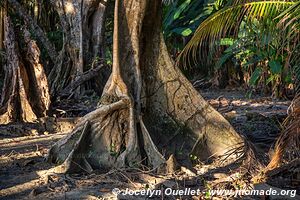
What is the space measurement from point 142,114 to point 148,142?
2.14 feet

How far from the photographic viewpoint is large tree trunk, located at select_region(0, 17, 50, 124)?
29.2 ft

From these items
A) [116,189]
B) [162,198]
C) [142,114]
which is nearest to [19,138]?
[142,114]

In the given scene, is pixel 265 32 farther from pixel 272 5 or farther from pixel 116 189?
pixel 116 189

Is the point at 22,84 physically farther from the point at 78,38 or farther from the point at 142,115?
the point at 142,115

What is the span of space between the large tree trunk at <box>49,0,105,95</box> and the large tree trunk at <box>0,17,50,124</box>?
2048 mm

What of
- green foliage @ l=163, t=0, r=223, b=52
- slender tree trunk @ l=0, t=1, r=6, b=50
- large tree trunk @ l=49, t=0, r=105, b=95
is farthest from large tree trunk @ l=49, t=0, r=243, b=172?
green foliage @ l=163, t=0, r=223, b=52

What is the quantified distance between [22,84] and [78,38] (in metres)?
3.13

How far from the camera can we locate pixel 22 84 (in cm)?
893

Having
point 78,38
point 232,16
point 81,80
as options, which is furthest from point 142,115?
point 78,38

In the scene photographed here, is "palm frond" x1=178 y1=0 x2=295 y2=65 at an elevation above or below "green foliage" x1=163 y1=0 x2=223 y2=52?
below

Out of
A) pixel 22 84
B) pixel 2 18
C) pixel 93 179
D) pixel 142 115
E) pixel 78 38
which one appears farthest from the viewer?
pixel 78 38

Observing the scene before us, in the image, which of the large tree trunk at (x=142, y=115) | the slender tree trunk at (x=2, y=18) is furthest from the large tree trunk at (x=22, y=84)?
the large tree trunk at (x=142, y=115)

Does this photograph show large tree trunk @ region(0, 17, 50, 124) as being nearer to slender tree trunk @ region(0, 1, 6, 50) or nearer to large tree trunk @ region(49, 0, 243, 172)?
slender tree trunk @ region(0, 1, 6, 50)

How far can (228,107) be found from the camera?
35.9ft
